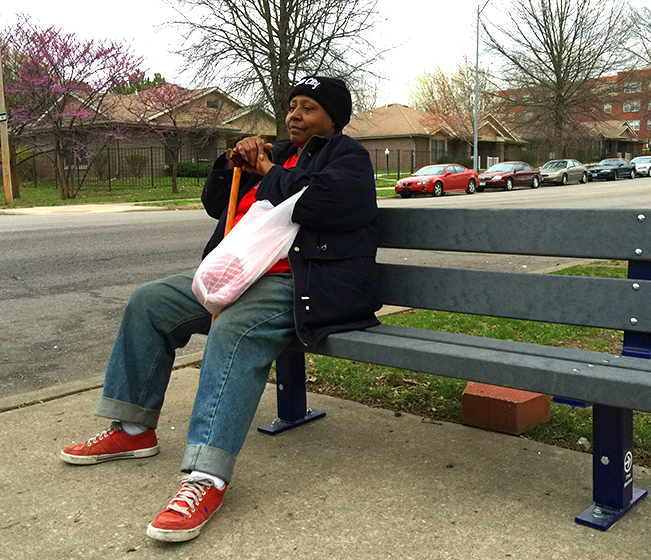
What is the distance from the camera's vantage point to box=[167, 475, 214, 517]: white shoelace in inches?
97.6

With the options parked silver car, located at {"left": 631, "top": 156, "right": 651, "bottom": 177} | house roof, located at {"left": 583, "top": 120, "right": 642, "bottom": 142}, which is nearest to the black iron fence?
parked silver car, located at {"left": 631, "top": 156, "right": 651, "bottom": 177}

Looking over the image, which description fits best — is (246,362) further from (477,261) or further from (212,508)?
(477,261)

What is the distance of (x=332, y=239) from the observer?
303 cm

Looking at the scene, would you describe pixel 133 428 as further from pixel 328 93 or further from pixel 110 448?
pixel 328 93

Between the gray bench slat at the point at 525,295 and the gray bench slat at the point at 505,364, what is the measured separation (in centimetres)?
20

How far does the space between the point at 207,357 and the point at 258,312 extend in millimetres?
256

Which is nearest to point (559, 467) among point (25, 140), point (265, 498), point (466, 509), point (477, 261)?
point (466, 509)

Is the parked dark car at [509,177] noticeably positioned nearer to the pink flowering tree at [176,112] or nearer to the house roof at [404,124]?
the pink flowering tree at [176,112]

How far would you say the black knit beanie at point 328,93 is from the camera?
10.9ft

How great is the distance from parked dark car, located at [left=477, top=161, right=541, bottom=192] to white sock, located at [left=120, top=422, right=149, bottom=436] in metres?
32.1

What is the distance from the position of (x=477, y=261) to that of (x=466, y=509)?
7111 mm

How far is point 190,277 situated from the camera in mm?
3270

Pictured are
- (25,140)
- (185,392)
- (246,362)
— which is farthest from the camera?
(25,140)

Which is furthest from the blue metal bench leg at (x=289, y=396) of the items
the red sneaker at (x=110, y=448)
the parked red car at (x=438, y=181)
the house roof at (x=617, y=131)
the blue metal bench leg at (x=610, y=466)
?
the house roof at (x=617, y=131)
